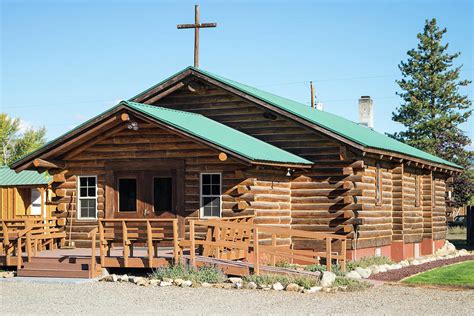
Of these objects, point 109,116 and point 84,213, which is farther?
point 84,213

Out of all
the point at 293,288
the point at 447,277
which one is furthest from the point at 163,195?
the point at 447,277

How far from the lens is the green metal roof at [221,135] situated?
2269 centimetres


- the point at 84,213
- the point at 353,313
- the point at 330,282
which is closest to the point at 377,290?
the point at 330,282

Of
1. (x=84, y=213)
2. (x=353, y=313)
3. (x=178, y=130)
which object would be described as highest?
(x=178, y=130)

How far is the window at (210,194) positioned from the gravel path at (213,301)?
4972 mm

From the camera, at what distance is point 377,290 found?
63.9 ft

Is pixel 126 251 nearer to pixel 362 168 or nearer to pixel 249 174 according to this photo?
pixel 249 174

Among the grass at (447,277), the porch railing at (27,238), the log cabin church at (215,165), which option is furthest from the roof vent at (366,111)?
the porch railing at (27,238)

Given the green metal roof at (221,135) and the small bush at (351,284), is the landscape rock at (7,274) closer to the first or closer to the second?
the green metal roof at (221,135)

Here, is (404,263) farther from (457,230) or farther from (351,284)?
(457,230)

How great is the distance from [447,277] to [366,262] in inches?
127

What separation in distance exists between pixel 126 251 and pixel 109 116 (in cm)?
451

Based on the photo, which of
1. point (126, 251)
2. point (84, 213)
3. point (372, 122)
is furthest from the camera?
point (372, 122)

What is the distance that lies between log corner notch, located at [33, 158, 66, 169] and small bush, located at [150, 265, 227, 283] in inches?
250
